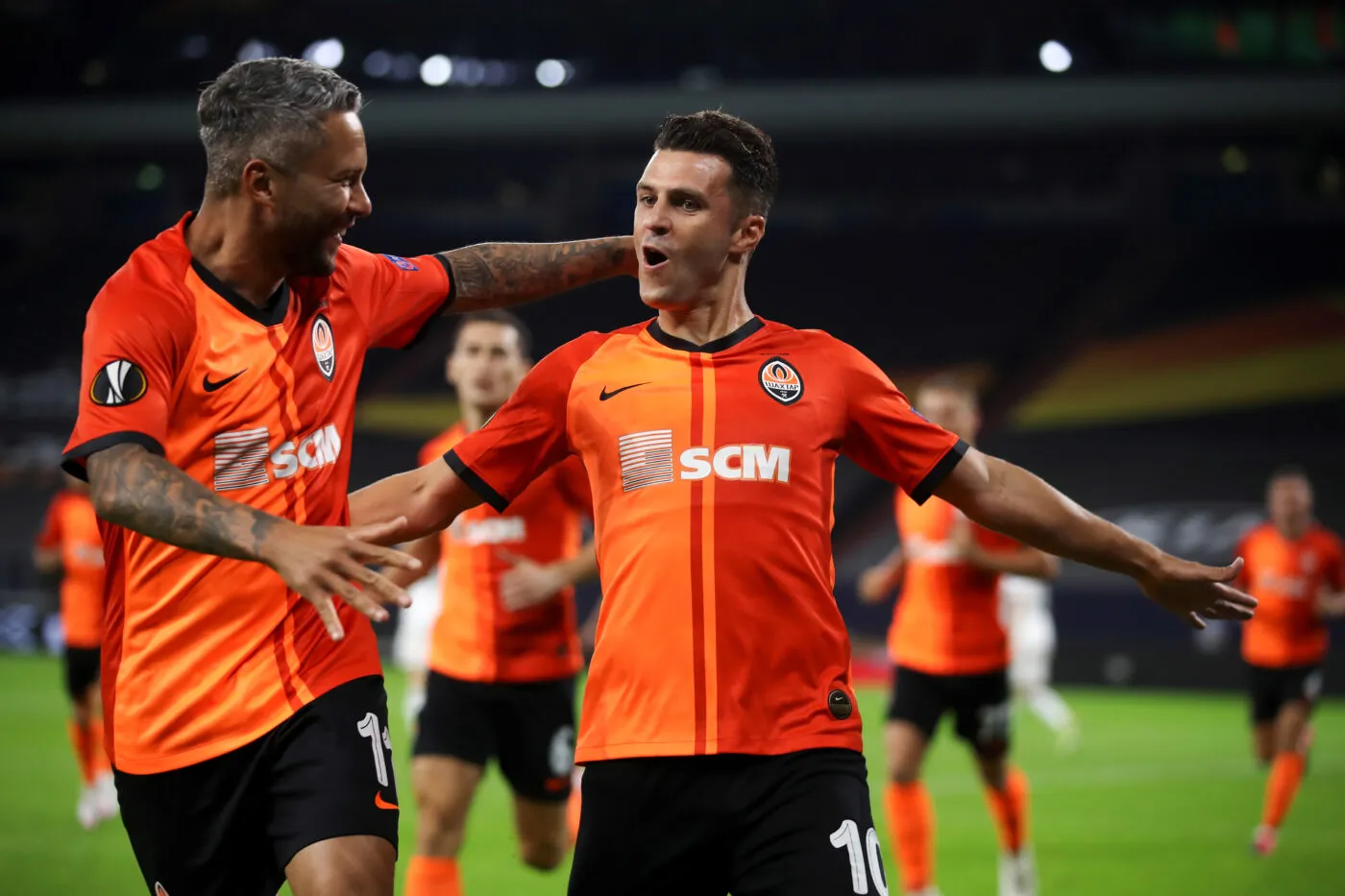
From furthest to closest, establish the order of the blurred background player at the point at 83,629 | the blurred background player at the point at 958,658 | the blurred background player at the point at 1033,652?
1. the blurred background player at the point at 1033,652
2. the blurred background player at the point at 83,629
3. the blurred background player at the point at 958,658

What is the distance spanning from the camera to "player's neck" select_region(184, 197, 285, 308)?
10.8ft

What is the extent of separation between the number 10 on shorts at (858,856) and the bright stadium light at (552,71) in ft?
67.1

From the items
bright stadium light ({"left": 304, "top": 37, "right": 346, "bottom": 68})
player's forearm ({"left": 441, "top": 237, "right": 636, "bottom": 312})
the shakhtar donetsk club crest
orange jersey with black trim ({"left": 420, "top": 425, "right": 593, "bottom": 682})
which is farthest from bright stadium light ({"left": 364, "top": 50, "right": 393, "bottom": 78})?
the shakhtar donetsk club crest

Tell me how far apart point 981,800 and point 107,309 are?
26.7ft

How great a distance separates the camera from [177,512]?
9.20 ft

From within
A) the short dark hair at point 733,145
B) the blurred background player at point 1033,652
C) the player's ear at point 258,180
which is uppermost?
the short dark hair at point 733,145

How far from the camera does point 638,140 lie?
22719 millimetres

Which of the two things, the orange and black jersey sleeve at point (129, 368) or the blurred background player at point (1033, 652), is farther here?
the blurred background player at point (1033, 652)

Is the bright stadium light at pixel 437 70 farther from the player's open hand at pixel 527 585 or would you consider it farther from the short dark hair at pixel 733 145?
the short dark hair at pixel 733 145

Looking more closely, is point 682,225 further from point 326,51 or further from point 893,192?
point 893,192

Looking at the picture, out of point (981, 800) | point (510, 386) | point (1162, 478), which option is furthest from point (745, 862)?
point (1162, 478)

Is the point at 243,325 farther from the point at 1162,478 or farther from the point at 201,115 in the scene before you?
the point at 1162,478

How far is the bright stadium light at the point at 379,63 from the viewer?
73.9 feet

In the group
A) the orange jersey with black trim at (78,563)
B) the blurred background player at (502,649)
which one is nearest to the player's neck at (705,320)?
the blurred background player at (502,649)
